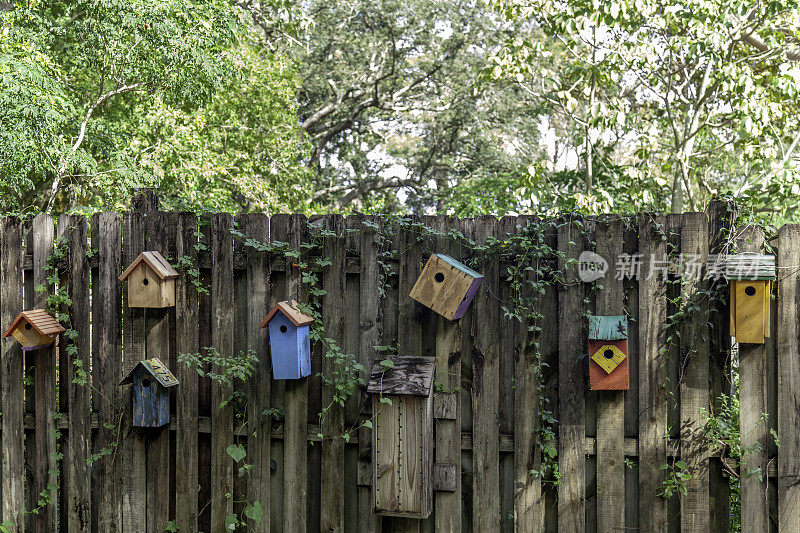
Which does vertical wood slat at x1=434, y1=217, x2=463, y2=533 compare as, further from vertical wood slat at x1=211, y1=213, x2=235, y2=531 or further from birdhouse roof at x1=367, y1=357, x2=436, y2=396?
vertical wood slat at x1=211, y1=213, x2=235, y2=531

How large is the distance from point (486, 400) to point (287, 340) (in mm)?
1057

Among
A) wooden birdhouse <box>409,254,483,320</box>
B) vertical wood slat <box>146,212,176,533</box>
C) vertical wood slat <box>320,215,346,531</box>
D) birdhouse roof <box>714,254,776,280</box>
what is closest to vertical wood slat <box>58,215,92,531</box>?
vertical wood slat <box>146,212,176,533</box>

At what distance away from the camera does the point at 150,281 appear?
3.44m

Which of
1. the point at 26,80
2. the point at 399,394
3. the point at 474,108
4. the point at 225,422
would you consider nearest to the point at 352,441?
the point at 399,394

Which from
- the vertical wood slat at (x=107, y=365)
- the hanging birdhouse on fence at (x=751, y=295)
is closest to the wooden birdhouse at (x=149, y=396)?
the vertical wood slat at (x=107, y=365)

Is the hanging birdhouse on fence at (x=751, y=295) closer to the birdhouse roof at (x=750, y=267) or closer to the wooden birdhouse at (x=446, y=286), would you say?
the birdhouse roof at (x=750, y=267)

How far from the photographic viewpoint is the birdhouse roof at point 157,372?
338cm

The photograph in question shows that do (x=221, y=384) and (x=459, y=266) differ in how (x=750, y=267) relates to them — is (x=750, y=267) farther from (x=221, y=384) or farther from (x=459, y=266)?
(x=221, y=384)

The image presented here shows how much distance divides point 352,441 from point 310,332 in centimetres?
62

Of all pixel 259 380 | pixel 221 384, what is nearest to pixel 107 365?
pixel 221 384

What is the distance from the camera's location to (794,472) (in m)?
3.03

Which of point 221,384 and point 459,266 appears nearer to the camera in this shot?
point 459,266

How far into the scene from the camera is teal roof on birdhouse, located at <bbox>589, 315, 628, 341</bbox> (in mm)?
3031

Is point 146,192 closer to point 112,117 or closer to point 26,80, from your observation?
point 26,80
